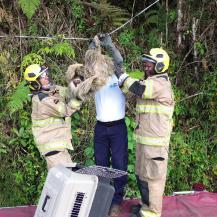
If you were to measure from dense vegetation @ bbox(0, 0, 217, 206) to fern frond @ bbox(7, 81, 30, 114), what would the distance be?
0.04 ft

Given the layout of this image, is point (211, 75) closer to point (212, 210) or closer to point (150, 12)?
point (150, 12)

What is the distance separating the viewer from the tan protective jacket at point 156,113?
4.43 m

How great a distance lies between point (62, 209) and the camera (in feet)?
11.2

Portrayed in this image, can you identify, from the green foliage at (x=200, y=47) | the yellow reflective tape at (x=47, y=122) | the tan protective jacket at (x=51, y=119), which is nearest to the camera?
the tan protective jacket at (x=51, y=119)

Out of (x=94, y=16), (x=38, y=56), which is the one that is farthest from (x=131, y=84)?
(x=94, y=16)

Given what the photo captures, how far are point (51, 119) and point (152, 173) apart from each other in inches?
44.0

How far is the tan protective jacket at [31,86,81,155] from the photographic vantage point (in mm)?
4527

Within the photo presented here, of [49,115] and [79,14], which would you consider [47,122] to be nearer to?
[49,115]

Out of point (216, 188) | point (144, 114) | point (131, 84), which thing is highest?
point (131, 84)

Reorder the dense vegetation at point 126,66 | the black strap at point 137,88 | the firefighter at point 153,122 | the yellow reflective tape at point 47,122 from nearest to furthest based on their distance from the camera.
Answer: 1. the black strap at point 137,88
2. the firefighter at point 153,122
3. the yellow reflective tape at point 47,122
4. the dense vegetation at point 126,66

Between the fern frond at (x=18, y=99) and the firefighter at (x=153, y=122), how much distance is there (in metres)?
1.83

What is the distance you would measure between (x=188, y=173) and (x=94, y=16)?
2.68 meters

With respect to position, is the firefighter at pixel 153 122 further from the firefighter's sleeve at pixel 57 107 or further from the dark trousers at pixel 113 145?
the firefighter's sleeve at pixel 57 107

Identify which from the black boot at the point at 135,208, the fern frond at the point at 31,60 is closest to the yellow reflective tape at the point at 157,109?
the black boot at the point at 135,208
